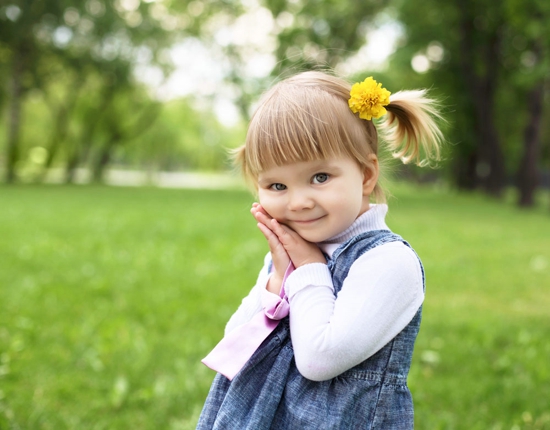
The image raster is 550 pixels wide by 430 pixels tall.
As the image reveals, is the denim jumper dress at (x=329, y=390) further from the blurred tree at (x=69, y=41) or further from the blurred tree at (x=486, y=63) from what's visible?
the blurred tree at (x=69, y=41)

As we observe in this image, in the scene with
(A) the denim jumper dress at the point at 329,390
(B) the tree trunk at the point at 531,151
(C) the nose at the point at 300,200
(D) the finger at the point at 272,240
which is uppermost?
(C) the nose at the point at 300,200

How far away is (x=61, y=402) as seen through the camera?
11.2 feet

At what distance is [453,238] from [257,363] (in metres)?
Result: 9.39

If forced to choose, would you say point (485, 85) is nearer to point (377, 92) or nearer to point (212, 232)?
point (212, 232)

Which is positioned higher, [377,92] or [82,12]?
[377,92]

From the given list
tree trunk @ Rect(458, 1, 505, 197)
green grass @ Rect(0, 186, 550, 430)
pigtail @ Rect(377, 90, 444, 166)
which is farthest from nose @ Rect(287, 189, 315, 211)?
tree trunk @ Rect(458, 1, 505, 197)

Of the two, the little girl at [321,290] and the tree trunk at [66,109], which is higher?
the little girl at [321,290]

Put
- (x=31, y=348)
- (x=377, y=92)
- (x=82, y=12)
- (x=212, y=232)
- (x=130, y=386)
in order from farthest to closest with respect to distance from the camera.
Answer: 1. (x=82, y=12)
2. (x=212, y=232)
3. (x=31, y=348)
4. (x=130, y=386)
5. (x=377, y=92)

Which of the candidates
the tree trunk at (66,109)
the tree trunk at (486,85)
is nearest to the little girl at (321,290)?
the tree trunk at (486,85)

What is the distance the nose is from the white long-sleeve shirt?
16cm

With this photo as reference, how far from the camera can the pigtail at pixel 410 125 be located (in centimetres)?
175

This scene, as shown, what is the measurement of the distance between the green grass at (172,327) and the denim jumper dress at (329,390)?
2.04ft

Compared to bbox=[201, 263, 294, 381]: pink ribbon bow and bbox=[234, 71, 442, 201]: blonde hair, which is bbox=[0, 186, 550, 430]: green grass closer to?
bbox=[234, 71, 442, 201]: blonde hair

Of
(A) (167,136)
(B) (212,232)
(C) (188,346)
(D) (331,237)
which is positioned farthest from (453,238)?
(A) (167,136)
